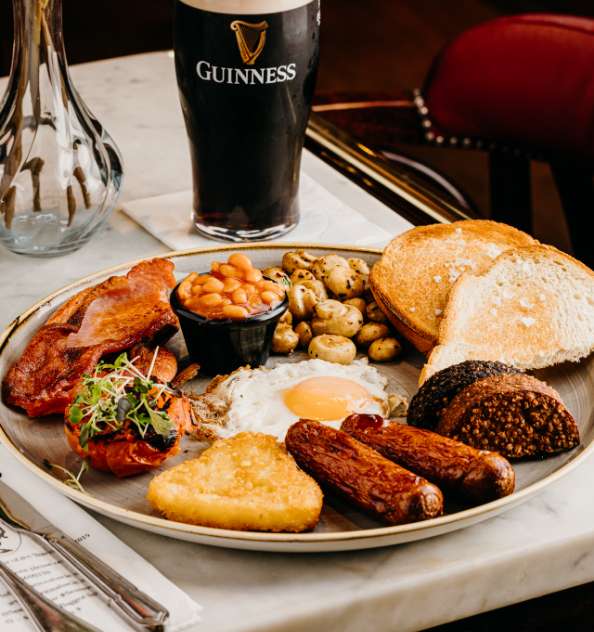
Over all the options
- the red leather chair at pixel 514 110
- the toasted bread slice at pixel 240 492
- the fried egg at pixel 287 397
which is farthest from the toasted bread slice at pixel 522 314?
the red leather chair at pixel 514 110

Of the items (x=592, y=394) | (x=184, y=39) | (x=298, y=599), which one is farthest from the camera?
(x=184, y=39)

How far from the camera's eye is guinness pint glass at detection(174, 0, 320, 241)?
1.92 metres

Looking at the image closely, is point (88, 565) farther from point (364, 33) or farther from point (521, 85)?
point (364, 33)

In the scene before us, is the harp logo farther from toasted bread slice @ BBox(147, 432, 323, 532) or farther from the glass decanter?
toasted bread slice @ BBox(147, 432, 323, 532)

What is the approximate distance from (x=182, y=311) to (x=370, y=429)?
42cm

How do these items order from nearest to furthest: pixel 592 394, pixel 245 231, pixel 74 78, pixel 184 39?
pixel 592 394, pixel 184 39, pixel 245 231, pixel 74 78

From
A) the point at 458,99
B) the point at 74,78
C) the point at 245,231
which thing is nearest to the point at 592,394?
the point at 245,231

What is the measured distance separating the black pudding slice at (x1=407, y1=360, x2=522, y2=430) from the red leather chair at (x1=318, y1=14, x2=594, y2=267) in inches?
56.6

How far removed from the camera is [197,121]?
2.05 m

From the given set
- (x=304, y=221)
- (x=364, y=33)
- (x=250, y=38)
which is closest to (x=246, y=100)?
(x=250, y=38)

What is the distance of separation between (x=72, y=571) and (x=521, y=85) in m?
2.08

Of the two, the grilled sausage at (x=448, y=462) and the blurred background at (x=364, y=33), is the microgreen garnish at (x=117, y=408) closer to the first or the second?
the grilled sausage at (x=448, y=462)

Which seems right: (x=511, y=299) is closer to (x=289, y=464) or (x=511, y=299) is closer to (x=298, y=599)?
(x=289, y=464)

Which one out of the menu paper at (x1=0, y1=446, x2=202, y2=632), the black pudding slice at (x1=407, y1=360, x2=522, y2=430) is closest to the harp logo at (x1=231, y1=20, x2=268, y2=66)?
the black pudding slice at (x1=407, y1=360, x2=522, y2=430)
